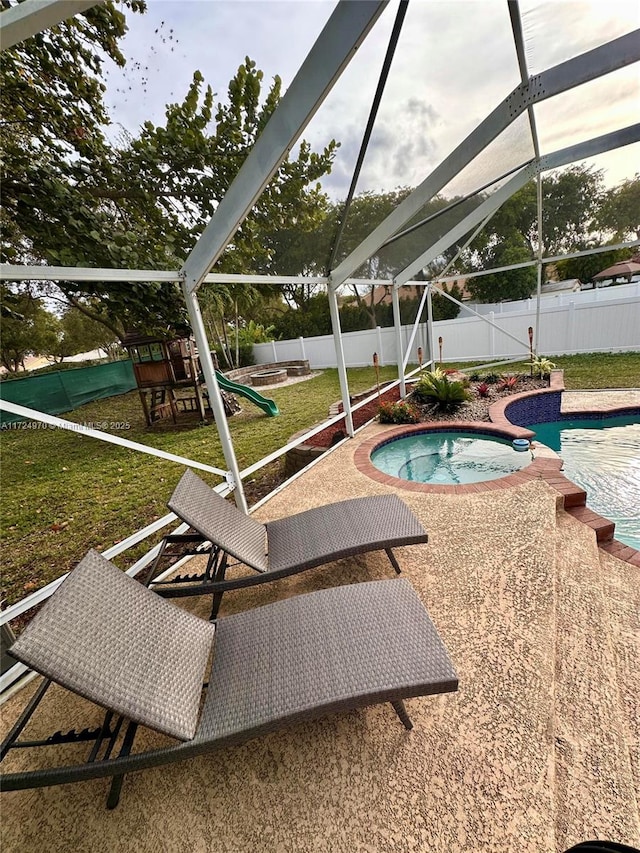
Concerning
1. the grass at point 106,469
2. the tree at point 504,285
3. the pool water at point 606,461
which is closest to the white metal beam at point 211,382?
the grass at point 106,469

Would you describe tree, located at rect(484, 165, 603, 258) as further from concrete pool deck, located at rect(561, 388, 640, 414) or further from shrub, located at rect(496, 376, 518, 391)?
concrete pool deck, located at rect(561, 388, 640, 414)

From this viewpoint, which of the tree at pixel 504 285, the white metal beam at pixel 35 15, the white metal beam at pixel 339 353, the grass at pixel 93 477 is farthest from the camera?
the tree at pixel 504 285

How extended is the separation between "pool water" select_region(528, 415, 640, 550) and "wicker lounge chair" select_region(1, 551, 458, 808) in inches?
120

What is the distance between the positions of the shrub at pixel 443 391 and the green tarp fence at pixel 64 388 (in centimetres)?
1101

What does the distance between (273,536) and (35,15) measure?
3.11 meters

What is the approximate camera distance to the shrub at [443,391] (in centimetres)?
676

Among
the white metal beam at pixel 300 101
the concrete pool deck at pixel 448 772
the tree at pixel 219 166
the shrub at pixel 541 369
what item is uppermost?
the tree at pixel 219 166

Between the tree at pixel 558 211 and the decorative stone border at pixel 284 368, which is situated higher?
the tree at pixel 558 211

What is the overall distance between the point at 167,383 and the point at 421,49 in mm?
8187

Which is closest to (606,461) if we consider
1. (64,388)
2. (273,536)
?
(273,536)

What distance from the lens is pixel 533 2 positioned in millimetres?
2707

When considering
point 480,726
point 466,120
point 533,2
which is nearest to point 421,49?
point 533,2

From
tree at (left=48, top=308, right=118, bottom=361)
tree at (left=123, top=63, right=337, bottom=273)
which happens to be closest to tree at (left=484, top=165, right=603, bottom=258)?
tree at (left=123, top=63, right=337, bottom=273)

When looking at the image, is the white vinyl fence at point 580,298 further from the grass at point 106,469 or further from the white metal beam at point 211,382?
the white metal beam at point 211,382
